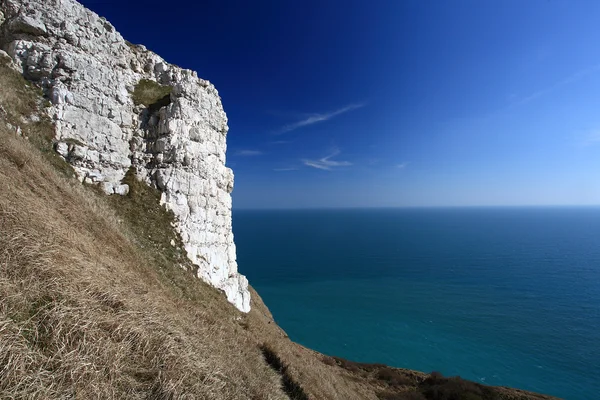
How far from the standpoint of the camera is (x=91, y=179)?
16.9 metres

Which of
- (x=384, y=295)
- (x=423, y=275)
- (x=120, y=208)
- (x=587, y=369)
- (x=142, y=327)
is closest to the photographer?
(x=142, y=327)

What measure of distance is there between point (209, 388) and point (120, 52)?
25411mm

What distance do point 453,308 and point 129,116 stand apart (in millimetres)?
69577

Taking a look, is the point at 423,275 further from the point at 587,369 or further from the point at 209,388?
the point at 209,388

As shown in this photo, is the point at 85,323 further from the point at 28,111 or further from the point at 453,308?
the point at 453,308

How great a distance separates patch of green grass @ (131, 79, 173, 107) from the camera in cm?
2136

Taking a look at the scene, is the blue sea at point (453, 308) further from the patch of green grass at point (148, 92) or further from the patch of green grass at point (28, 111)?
the patch of green grass at point (28, 111)

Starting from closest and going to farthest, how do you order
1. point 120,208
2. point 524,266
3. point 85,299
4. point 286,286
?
point 85,299 < point 120,208 < point 286,286 < point 524,266

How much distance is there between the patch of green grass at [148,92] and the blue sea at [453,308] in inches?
1703

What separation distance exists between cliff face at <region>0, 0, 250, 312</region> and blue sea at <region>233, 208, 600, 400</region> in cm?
3392

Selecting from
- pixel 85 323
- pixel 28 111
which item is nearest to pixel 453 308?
pixel 85 323

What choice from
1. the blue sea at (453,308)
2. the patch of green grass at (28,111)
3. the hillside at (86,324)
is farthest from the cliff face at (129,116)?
the blue sea at (453,308)

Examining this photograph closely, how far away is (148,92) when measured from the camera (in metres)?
22.3

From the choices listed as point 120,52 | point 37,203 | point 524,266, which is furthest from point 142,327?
point 524,266
